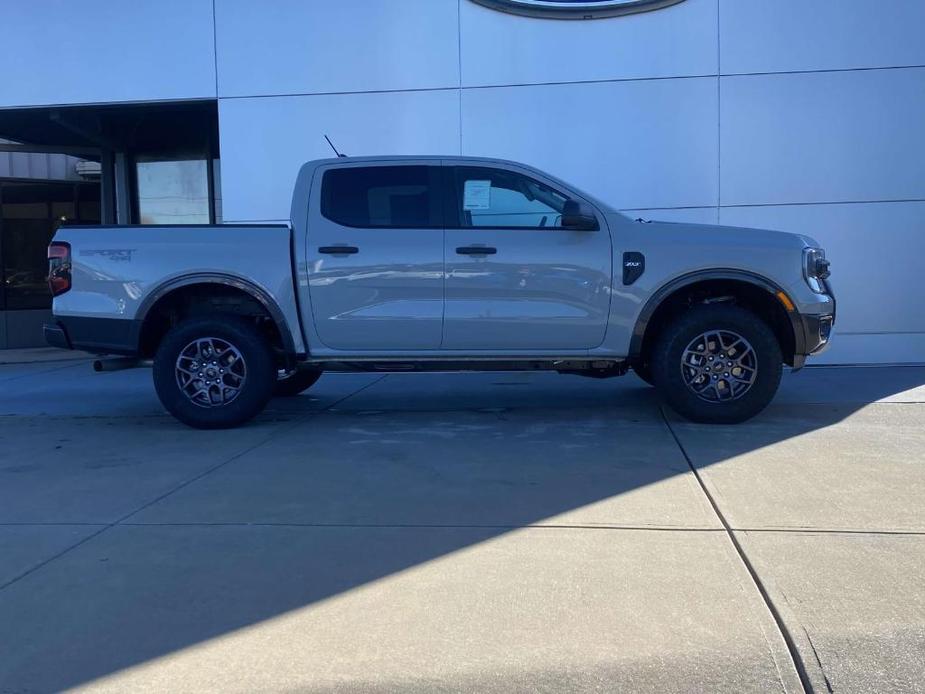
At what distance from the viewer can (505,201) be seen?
687 cm

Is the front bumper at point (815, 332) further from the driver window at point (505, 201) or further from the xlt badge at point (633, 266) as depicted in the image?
the driver window at point (505, 201)

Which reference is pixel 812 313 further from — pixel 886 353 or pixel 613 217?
pixel 886 353

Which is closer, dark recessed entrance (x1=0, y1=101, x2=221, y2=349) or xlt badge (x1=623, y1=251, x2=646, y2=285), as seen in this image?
xlt badge (x1=623, y1=251, x2=646, y2=285)

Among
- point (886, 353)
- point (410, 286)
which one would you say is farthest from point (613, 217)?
point (886, 353)

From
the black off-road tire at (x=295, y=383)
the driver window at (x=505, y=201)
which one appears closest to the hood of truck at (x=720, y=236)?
the driver window at (x=505, y=201)

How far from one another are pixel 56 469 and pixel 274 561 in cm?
275

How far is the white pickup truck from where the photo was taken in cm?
669

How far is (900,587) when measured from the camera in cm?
364

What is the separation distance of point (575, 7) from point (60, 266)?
7.11 metres

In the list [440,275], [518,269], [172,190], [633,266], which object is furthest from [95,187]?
[633,266]

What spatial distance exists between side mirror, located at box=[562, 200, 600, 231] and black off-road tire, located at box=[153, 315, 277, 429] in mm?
2681

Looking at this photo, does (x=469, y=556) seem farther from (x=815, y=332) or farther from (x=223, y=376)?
(x=815, y=332)

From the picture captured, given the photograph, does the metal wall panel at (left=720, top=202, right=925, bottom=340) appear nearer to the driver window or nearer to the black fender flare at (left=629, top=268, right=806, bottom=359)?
the black fender flare at (left=629, top=268, right=806, bottom=359)

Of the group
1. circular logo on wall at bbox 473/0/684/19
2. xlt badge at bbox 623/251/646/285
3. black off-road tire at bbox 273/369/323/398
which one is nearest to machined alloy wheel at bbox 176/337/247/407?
black off-road tire at bbox 273/369/323/398
